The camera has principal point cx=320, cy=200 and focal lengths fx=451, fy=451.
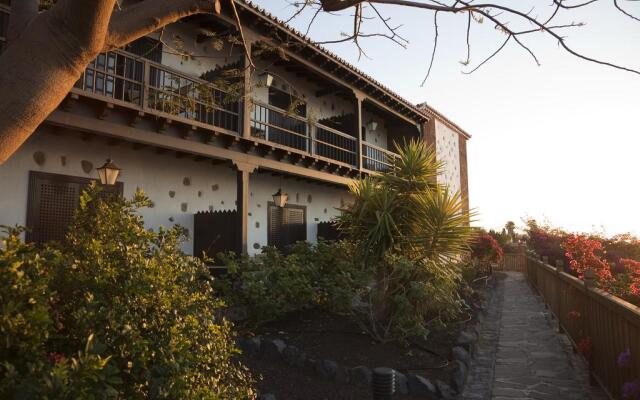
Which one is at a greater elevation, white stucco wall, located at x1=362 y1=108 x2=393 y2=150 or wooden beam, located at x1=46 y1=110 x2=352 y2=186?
white stucco wall, located at x1=362 y1=108 x2=393 y2=150

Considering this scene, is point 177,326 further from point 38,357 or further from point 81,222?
point 81,222

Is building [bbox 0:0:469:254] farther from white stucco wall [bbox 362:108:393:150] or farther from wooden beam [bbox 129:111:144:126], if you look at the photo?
white stucco wall [bbox 362:108:393:150]

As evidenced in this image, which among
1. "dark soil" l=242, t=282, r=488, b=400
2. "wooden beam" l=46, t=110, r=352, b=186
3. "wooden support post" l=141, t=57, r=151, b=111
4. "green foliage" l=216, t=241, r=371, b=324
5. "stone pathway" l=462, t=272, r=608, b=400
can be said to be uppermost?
"wooden support post" l=141, t=57, r=151, b=111

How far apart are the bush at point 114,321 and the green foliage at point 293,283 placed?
132 inches

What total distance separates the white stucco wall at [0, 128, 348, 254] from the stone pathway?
583cm

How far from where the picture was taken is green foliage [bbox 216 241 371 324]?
6191 mm

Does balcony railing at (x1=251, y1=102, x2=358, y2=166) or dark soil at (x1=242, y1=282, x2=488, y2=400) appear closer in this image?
dark soil at (x1=242, y1=282, x2=488, y2=400)

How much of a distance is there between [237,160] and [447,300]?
189 inches

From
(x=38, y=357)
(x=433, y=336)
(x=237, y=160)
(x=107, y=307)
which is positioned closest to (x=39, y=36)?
(x=107, y=307)

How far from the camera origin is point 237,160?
8891 mm

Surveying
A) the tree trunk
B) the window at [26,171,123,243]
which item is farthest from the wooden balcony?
the tree trunk

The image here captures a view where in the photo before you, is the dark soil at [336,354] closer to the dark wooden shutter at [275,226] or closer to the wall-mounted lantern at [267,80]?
the wall-mounted lantern at [267,80]

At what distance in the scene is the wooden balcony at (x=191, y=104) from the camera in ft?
20.3

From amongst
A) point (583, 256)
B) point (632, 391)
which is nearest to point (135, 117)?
point (632, 391)
